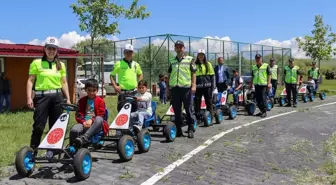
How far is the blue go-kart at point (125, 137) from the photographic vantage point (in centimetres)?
633

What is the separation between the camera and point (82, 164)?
5.43m

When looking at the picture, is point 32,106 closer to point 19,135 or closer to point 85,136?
point 85,136

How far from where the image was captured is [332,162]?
6.57 meters

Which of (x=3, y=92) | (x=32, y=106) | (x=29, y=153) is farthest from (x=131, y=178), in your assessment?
(x=3, y=92)

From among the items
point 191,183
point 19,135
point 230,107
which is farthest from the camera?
point 230,107

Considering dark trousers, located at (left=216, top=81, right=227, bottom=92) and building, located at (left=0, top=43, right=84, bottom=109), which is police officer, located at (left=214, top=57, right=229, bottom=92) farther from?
building, located at (left=0, top=43, right=84, bottom=109)

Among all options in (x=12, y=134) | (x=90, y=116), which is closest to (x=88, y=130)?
(x=90, y=116)

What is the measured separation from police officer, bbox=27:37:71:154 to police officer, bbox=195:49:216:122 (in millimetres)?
4495

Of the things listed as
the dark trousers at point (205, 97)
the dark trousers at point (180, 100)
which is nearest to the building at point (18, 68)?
the dark trousers at point (205, 97)

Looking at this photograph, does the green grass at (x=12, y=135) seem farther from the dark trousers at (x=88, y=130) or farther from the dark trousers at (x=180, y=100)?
the dark trousers at (x=180, y=100)

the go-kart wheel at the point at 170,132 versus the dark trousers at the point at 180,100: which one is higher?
the dark trousers at the point at 180,100

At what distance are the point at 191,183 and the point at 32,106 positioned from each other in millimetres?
2909

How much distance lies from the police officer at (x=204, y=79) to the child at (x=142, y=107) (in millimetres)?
2391

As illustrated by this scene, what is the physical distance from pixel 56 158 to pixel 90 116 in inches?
40.9
